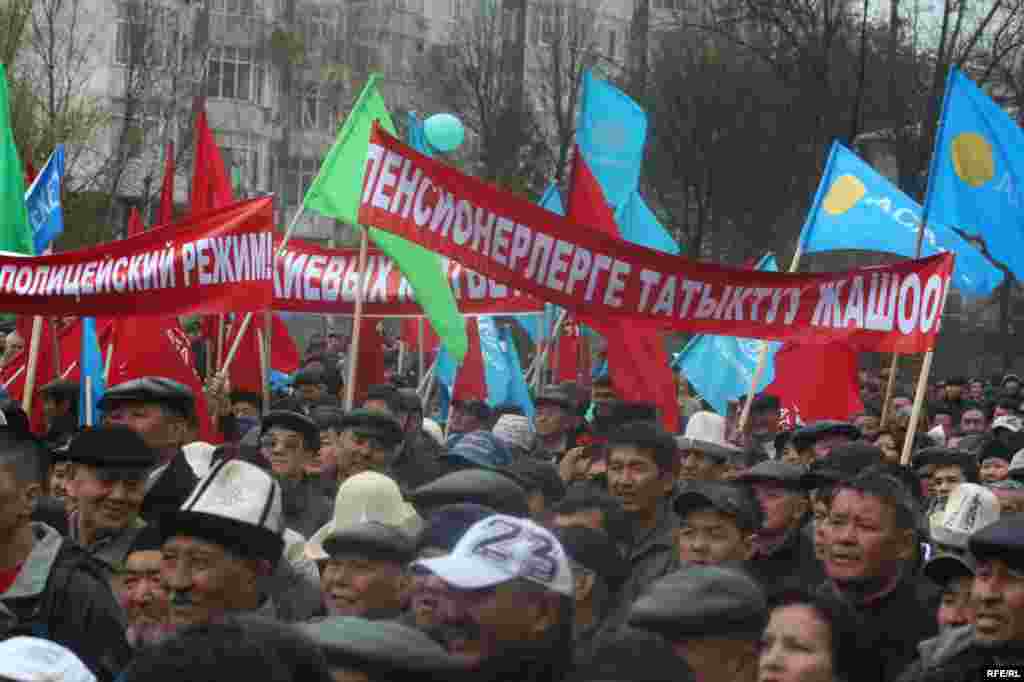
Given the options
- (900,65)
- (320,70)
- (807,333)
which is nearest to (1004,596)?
(807,333)

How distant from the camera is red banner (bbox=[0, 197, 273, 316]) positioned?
31.5ft

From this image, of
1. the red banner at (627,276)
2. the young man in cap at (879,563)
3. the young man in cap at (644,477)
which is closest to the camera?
the young man in cap at (879,563)

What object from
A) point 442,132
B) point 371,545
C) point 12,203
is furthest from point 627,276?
point 442,132

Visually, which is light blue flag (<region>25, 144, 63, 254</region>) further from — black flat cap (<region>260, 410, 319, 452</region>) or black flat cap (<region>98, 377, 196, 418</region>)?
black flat cap (<region>98, 377, 196, 418</region>)

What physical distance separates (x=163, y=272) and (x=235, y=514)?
16.0 ft

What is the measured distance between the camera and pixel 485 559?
13.8ft

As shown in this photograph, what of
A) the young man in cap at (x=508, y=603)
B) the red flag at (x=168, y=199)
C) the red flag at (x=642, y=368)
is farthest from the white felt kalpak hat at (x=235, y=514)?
the red flag at (x=168, y=199)

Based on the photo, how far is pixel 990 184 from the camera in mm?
12562

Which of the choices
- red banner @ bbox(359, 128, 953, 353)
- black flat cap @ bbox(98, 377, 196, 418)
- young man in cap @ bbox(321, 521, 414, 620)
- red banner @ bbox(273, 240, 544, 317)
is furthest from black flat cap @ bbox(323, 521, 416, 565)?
red banner @ bbox(273, 240, 544, 317)

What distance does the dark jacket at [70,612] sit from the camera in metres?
5.59

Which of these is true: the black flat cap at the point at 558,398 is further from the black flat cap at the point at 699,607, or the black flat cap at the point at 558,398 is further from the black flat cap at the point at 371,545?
the black flat cap at the point at 699,607

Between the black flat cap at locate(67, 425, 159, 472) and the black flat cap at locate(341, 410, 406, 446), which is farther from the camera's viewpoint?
the black flat cap at locate(341, 410, 406, 446)

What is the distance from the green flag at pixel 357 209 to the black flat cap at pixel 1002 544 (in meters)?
5.98

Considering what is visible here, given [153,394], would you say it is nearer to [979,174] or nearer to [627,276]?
[627,276]
